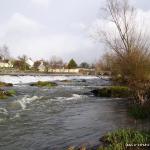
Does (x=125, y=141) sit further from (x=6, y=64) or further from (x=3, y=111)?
(x=6, y=64)

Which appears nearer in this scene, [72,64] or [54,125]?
[54,125]

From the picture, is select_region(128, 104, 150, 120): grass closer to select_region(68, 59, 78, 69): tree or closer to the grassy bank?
the grassy bank

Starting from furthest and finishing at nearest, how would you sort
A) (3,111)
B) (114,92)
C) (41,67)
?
1. (41,67)
2. (114,92)
3. (3,111)

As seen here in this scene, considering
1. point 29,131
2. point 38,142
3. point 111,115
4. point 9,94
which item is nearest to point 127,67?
point 111,115

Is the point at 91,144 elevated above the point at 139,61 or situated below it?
below

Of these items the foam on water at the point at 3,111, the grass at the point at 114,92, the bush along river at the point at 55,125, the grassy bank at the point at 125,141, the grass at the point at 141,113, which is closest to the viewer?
the grassy bank at the point at 125,141

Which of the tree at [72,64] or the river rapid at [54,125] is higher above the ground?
the tree at [72,64]

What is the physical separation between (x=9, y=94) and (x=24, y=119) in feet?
50.9

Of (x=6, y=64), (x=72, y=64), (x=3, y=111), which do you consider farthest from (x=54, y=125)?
(x=72, y=64)

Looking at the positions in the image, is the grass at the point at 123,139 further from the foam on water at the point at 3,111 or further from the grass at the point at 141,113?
the foam on water at the point at 3,111

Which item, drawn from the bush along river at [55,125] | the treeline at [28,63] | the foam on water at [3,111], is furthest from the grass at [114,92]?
the treeline at [28,63]

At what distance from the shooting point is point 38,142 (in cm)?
1372

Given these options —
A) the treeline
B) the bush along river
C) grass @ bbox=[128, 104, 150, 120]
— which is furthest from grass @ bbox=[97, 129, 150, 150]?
the treeline

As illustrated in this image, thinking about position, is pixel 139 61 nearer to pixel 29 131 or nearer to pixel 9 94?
pixel 29 131
